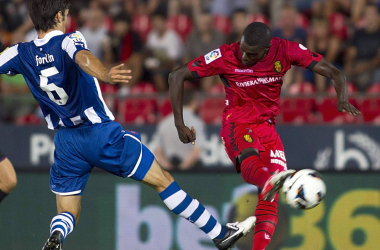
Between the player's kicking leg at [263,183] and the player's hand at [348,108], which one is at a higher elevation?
the player's hand at [348,108]

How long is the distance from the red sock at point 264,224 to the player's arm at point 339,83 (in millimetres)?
1139

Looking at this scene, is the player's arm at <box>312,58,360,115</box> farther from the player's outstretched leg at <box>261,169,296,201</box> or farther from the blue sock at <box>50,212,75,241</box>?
the blue sock at <box>50,212,75,241</box>

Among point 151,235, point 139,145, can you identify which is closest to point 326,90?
point 151,235

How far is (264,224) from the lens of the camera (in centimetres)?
554

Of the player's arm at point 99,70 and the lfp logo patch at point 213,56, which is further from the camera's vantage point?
the lfp logo patch at point 213,56

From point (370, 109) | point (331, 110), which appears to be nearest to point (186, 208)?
point (331, 110)

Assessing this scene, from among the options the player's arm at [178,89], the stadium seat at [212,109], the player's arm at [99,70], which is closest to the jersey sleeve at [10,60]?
the player's arm at [99,70]

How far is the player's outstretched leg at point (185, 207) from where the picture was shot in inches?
205

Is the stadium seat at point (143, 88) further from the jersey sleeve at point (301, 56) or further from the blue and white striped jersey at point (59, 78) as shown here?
the blue and white striped jersey at point (59, 78)

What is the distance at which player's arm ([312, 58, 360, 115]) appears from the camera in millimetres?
5191

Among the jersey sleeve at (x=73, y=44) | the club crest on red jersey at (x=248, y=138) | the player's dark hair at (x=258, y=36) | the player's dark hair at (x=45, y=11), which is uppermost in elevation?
the player's dark hair at (x=45, y=11)

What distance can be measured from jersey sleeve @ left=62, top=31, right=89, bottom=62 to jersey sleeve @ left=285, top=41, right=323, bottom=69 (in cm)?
201

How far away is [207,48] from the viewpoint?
1095 centimetres

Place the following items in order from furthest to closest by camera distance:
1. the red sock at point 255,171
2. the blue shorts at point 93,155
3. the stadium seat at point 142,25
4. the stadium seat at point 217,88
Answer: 1. the stadium seat at point 142,25
2. the stadium seat at point 217,88
3. the red sock at point 255,171
4. the blue shorts at point 93,155
